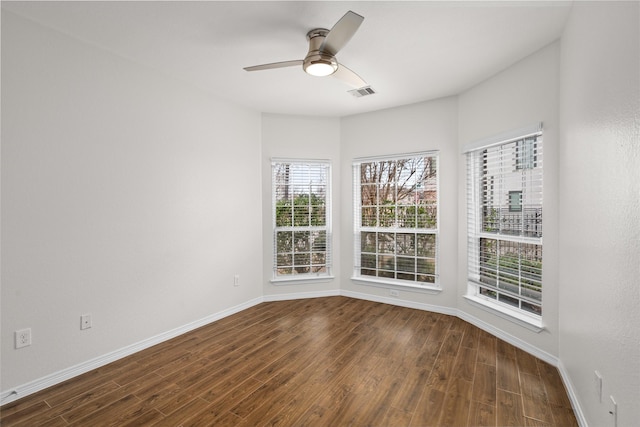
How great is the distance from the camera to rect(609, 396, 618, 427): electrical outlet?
136 centimetres

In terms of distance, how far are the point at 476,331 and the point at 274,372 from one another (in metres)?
2.21

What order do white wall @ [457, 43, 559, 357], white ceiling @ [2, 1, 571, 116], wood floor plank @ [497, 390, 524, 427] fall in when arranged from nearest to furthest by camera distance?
1. wood floor plank @ [497, 390, 524, 427]
2. white ceiling @ [2, 1, 571, 116]
3. white wall @ [457, 43, 559, 357]

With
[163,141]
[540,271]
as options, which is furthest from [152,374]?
[540,271]

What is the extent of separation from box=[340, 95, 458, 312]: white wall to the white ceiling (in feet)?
1.82

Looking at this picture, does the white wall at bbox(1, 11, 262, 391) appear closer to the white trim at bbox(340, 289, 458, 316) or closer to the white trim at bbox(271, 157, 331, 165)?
the white trim at bbox(271, 157, 331, 165)

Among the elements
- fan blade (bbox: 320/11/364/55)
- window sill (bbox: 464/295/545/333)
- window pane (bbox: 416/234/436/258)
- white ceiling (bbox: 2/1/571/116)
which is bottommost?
window sill (bbox: 464/295/545/333)

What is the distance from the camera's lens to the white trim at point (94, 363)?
217 cm

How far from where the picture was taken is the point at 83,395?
2.22 metres

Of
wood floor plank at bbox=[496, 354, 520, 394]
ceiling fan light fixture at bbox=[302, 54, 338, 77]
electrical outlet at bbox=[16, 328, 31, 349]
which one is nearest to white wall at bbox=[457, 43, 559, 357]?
wood floor plank at bbox=[496, 354, 520, 394]

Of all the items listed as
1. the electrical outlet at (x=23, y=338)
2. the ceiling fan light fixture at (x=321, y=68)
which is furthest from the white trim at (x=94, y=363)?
the ceiling fan light fixture at (x=321, y=68)

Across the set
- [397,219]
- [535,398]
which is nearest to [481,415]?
[535,398]

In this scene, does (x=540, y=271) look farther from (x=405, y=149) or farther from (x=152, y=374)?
(x=152, y=374)

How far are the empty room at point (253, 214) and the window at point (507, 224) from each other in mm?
21

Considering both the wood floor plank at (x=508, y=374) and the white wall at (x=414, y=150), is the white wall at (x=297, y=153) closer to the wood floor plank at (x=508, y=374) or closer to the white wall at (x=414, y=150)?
the white wall at (x=414, y=150)
